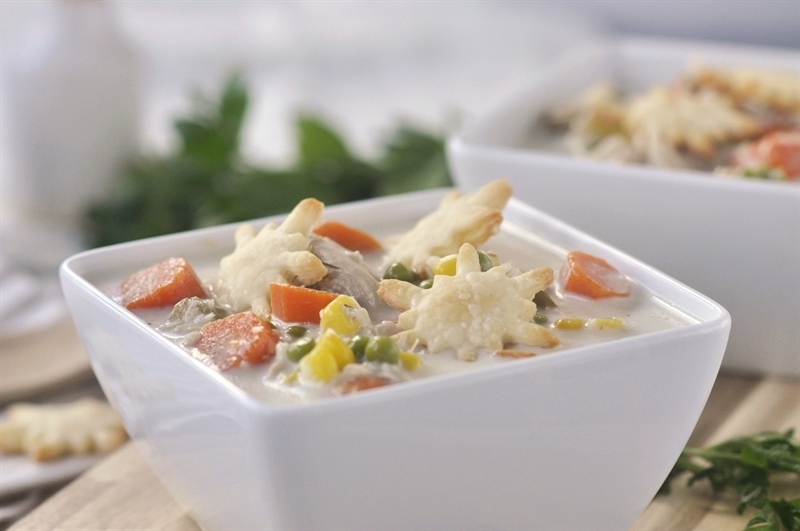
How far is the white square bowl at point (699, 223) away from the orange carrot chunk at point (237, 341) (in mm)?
1123

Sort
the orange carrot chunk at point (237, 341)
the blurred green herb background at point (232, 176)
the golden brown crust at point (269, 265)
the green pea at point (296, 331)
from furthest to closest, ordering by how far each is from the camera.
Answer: the blurred green herb background at point (232, 176) → the golden brown crust at point (269, 265) → the green pea at point (296, 331) → the orange carrot chunk at point (237, 341)

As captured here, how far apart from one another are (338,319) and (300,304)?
133mm

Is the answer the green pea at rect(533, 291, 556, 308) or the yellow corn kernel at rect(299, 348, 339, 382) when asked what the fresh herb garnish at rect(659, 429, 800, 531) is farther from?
the yellow corn kernel at rect(299, 348, 339, 382)

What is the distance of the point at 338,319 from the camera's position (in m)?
1.85

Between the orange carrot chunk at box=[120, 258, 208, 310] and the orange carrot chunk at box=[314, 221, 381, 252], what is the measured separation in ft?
1.11

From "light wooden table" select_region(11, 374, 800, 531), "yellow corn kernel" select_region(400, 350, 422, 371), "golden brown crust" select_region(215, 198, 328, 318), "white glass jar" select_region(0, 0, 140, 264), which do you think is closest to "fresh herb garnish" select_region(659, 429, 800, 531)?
"light wooden table" select_region(11, 374, 800, 531)

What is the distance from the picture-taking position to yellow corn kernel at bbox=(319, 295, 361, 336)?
184 cm

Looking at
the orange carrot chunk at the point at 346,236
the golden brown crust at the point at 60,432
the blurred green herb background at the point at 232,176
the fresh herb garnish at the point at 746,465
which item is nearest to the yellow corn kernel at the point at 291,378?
the orange carrot chunk at the point at 346,236

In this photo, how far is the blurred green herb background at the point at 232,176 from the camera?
12.4ft

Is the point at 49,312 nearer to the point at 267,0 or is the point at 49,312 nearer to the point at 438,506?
the point at 438,506

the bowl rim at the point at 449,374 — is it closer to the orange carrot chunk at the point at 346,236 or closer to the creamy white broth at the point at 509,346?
the creamy white broth at the point at 509,346

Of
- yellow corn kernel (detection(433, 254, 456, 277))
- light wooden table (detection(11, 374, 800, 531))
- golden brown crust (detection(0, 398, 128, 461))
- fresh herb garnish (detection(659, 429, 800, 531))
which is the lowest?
golden brown crust (detection(0, 398, 128, 461))

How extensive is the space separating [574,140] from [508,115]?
0.71 feet

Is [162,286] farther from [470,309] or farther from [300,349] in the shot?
[470,309]
